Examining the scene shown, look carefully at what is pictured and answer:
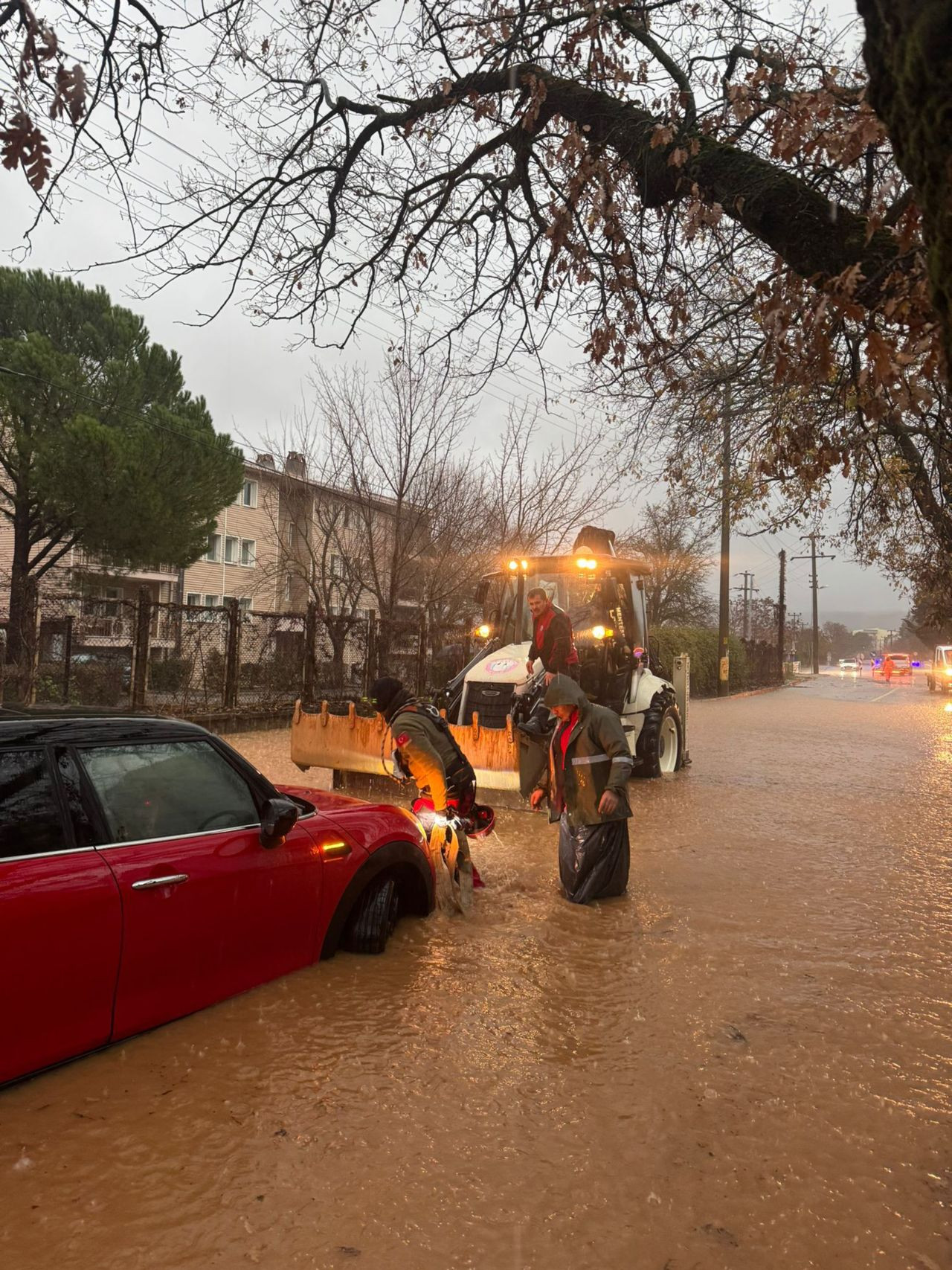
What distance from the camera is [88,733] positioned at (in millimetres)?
3609

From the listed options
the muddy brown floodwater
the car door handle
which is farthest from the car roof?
the muddy brown floodwater

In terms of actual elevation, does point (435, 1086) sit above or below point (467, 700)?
below

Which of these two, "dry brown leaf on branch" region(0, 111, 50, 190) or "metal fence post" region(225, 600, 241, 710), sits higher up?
"dry brown leaf on branch" region(0, 111, 50, 190)

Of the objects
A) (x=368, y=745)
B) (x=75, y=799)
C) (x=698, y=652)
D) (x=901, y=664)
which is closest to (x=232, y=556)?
(x=698, y=652)

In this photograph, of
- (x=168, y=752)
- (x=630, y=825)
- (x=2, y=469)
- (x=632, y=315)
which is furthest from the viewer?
(x=2, y=469)

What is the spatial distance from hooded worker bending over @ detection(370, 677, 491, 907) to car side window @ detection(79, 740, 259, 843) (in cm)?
176

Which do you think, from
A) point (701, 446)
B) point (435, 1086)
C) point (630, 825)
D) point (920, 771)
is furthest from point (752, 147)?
point (920, 771)

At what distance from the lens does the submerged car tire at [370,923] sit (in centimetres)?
483

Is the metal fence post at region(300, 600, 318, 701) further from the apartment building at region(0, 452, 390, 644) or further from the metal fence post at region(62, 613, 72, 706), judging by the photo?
the metal fence post at region(62, 613, 72, 706)

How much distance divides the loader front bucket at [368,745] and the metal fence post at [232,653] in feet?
15.2

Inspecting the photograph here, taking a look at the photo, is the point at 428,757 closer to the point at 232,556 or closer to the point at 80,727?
the point at 80,727

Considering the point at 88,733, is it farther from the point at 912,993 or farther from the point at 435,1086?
the point at 912,993

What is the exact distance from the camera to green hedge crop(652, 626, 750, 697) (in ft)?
101

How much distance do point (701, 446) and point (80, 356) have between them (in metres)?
18.2
